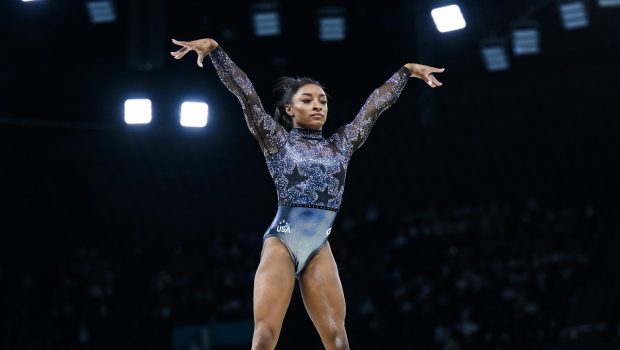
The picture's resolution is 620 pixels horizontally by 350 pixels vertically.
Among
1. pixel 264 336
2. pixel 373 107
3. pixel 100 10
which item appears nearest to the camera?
pixel 264 336

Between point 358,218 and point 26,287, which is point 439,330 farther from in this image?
point 26,287

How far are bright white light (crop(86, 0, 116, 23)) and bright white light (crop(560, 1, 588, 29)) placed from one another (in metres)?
6.01

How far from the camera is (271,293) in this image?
4270 mm

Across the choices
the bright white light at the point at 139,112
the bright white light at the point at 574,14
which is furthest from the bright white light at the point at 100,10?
the bright white light at the point at 574,14

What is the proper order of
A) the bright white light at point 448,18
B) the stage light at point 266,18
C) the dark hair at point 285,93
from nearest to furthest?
1. the dark hair at point 285,93
2. the bright white light at point 448,18
3. the stage light at point 266,18

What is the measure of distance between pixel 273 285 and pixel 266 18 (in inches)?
316

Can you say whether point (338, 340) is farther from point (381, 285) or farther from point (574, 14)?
point (381, 285)

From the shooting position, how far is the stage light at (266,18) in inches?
466

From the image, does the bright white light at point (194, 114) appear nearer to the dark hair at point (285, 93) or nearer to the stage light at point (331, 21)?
the stage light at point (331, 21)

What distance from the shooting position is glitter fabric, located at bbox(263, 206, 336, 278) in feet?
14.7

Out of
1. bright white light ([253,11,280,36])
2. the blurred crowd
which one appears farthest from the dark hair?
the blurred crowd

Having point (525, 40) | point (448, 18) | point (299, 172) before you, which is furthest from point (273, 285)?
point (525, 40)

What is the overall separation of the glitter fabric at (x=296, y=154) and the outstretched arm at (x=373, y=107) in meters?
0.02

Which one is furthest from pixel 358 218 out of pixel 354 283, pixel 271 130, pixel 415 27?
pixel 271 130
